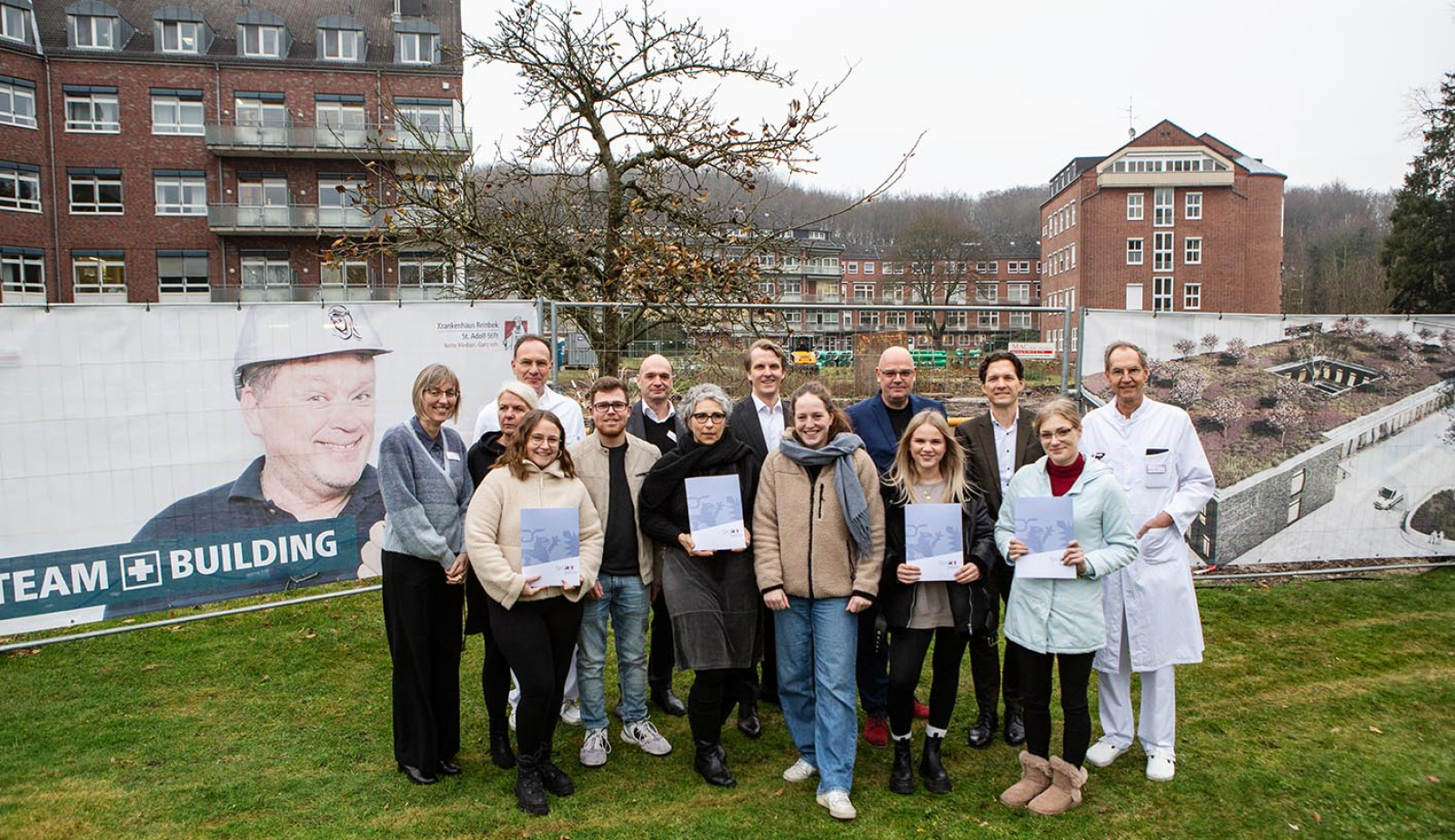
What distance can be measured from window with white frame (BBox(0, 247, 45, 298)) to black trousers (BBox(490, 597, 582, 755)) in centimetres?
4196

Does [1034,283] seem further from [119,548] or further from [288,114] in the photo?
[119,548]

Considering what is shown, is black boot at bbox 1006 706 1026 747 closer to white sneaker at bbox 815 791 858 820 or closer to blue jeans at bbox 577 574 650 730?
white sneaker at bbox 815 791 858 820

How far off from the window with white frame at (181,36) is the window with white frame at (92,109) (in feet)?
10.4

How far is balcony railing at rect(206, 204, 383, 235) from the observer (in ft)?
120

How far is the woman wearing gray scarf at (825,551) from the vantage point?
12.8 feet

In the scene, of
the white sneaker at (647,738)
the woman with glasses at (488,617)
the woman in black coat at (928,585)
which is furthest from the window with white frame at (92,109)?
the woman in black coat at (928,585)

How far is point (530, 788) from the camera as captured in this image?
155 inches

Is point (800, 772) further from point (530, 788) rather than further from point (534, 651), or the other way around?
point (534, 651)

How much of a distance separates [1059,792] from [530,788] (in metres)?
2.45

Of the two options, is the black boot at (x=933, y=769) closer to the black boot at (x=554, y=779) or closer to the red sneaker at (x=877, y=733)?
the red sneaker at (x=877, y=733)

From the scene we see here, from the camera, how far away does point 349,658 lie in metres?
5.84

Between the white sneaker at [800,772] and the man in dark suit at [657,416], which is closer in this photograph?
the white sneaker at [800,772]

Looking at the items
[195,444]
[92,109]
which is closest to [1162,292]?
[92,109]

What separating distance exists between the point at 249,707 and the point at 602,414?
2.91 meters
